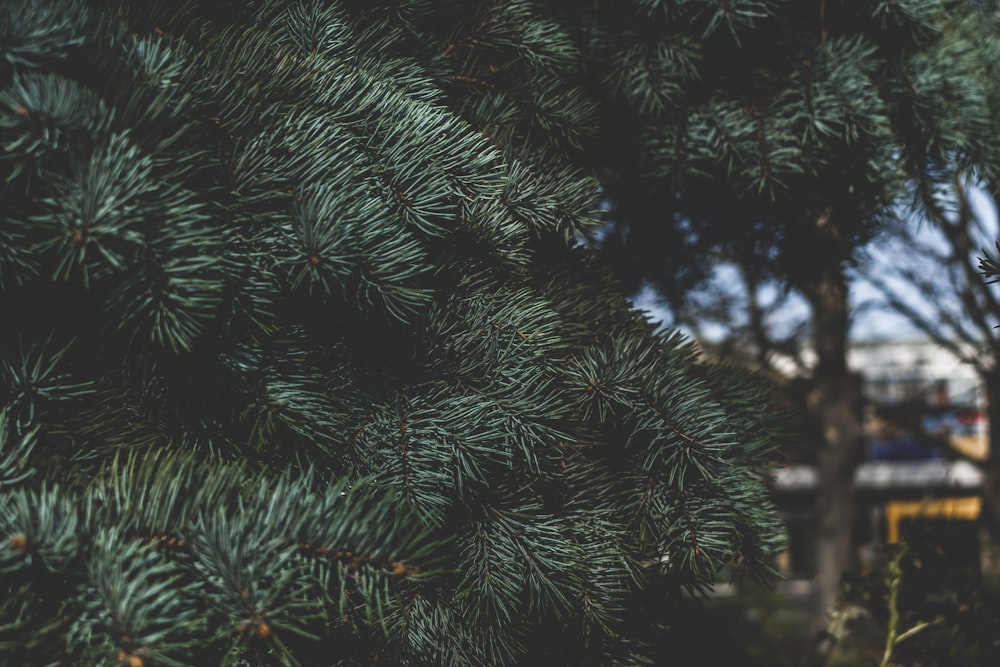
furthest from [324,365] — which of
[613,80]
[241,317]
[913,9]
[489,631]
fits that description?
[913,9]

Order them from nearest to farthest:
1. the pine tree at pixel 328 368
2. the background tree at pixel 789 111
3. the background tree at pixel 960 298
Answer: the pine tree at pixel 328 368 < the background tree at pixel 789 111 < the background tree at pixel 960 298

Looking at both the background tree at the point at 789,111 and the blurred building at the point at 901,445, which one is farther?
the blurred building at the point at 901,445

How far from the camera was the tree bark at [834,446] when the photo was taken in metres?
7.32

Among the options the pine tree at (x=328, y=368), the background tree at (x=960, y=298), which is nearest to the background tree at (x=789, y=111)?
the pine tree at (x=328, y=368)

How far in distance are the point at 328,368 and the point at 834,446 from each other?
7278mm

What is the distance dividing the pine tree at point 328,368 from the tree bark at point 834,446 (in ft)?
19.5

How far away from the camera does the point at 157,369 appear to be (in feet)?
4.45

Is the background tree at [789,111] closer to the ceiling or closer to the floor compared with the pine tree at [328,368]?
closer to the ceiling

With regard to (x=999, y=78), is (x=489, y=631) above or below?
below

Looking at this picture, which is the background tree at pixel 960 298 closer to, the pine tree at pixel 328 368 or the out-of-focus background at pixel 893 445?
the out-of-focus background at pixel 893 445

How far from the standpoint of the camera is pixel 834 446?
785cm

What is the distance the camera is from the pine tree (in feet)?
3.51

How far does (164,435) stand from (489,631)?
0.61 meters

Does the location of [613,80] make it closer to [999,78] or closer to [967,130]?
[967,130]
